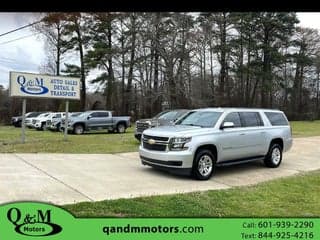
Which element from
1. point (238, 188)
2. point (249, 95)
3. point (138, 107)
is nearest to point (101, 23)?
point (138, 107)

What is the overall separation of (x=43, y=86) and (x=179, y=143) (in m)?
3.03

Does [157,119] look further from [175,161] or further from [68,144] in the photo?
[68,144]

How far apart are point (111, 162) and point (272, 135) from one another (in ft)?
10.1

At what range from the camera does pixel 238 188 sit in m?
5.39

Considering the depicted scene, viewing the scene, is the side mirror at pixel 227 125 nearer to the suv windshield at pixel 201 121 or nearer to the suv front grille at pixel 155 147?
the suv windshield at pixel 201 121

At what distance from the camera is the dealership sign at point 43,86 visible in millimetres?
3357

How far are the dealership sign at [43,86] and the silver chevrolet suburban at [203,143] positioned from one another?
1.91 metres

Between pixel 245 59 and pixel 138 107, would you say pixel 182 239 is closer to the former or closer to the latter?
pixel 138 107

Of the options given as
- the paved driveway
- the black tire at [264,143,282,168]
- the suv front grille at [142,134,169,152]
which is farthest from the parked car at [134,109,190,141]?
the black tire at [264,143,282,168]
